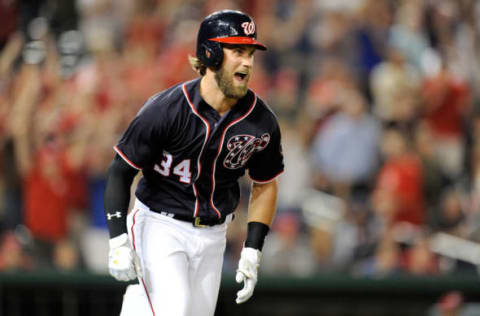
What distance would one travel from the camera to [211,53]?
3.96 meters

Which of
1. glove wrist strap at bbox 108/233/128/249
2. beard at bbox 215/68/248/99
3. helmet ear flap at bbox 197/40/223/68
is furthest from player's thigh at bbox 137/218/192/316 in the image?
helmet ear flap at bbox 197/40/223/68

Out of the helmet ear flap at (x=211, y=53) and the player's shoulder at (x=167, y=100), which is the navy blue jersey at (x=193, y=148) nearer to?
the player's shoulder at (x=167, y=100)

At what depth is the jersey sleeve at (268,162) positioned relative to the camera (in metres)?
4.28

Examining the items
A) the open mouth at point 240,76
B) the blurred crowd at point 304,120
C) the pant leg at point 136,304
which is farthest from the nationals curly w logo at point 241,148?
the blurred crowd at point 304,120

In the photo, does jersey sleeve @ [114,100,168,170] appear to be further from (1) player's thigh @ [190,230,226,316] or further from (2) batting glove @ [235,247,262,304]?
(2) batting glove @ [235,247,262,304]

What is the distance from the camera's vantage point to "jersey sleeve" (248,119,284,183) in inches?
169

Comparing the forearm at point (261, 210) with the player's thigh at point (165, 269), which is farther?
the forearm at point (261, 210)

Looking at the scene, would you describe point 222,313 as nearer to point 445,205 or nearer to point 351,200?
point 351,200

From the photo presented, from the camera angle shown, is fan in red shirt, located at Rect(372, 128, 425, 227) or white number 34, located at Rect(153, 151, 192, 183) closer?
white number 34, located at Rect(153, 151, 192, 183)

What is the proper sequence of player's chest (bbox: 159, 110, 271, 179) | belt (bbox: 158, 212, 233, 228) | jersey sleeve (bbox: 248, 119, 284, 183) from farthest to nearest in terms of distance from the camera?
jersey sleeve (bbox: 248, 119, 284, 183) < belt (bbox: 158, 212, 233, 228) < player's chest (bbox: 159, 110, 271, 179)

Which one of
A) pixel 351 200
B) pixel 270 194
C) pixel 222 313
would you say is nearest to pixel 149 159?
pixel 270 194

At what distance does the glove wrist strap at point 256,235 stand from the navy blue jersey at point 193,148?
0.15 m

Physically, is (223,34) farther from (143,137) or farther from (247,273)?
(247,273)

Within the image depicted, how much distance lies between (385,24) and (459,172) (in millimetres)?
2166
